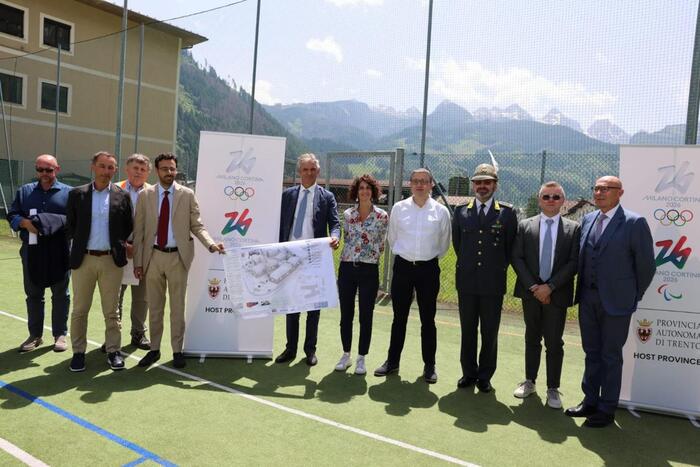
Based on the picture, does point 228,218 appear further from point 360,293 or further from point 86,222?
point 360,293

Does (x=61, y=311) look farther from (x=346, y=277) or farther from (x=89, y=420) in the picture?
(x=346, y=277)

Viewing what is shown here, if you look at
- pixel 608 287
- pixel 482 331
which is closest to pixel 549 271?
pixel 608 287

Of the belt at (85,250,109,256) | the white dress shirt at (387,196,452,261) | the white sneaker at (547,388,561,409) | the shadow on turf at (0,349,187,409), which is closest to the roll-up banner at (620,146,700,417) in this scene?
the white sneaker at (547,388,561,409)

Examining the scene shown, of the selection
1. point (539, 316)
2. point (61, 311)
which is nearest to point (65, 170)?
point (61, 311)

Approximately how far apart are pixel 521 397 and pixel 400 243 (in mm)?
1712

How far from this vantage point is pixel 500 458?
359 centimetres

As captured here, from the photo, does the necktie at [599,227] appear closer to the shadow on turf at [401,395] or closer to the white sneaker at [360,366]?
the shadow on turf at [401,395]

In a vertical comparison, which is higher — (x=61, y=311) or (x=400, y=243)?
(x=400, y=243)

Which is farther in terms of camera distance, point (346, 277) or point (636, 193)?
point (346, 277)

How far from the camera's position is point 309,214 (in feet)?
18.0

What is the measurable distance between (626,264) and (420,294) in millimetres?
1747

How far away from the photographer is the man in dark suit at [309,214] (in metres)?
5.40

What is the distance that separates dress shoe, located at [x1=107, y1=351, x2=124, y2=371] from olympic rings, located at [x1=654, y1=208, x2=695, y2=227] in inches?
190

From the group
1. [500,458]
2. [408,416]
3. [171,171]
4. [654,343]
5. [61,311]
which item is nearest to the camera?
[500,458]
